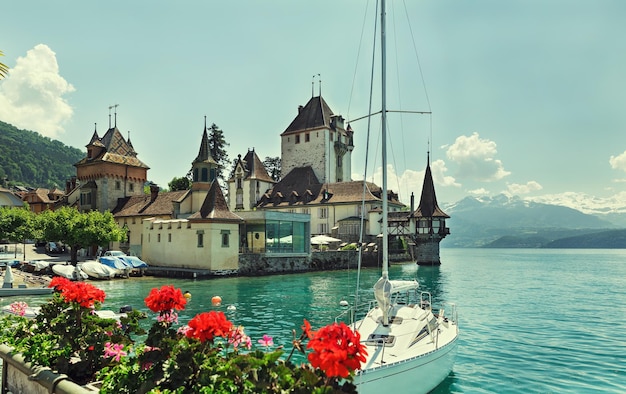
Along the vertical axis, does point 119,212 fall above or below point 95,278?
above

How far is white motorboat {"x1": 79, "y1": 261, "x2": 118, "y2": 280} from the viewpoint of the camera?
4162 cm

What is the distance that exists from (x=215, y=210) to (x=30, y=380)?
134ft

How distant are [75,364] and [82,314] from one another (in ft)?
2.69

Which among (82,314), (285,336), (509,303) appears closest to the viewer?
(82,314)

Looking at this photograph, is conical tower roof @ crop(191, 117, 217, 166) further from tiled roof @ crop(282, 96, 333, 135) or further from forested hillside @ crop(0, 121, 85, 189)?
forested hillside @ crop(0, 121, 85, 189)

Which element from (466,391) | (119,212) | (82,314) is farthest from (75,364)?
(119,212)

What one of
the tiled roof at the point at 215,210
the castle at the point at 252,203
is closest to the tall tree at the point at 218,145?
the castle at the point at 252,203

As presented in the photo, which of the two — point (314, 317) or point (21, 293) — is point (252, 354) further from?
point (21, 293)

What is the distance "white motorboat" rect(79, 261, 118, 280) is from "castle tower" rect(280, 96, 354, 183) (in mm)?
46790

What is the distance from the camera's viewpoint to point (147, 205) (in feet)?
198

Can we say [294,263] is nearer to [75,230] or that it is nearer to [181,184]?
[75,230]

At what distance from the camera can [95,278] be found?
1665 inches

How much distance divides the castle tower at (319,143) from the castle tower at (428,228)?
1881 centimetres

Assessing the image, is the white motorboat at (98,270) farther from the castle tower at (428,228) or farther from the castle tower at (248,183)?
the castle tower at (428,228)
